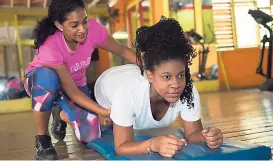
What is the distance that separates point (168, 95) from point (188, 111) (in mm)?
222

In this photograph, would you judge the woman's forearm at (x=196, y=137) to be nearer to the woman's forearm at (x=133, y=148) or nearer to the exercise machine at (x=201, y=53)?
the woman's forearm at (x=133, y=148)

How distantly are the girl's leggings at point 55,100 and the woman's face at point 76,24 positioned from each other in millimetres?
205

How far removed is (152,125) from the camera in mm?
1580

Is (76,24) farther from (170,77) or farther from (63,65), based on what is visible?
(170,77)

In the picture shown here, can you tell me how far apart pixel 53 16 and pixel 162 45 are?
0.69 meters

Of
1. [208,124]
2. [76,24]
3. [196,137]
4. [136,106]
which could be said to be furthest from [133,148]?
[208,124]

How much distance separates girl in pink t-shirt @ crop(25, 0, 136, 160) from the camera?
1676 millimetres

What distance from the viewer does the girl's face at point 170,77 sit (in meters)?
1.25

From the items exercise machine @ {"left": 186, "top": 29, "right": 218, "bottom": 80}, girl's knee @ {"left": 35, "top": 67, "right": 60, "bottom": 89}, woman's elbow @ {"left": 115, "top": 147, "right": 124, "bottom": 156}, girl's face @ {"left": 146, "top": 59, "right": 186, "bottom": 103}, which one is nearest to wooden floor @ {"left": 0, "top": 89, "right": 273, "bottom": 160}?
woman's elbow @ {"left": 115, "top": 147, "right": 124, "bottom": 156}

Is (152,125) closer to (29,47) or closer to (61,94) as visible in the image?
(61,94)

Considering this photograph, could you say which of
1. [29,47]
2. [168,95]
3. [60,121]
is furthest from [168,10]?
[168,95]

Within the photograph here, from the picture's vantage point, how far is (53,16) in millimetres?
1734

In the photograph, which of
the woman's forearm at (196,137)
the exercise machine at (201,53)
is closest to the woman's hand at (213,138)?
the woman's forearm at (196,137)

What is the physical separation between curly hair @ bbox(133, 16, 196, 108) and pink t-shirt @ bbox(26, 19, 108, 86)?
1.74 ft
